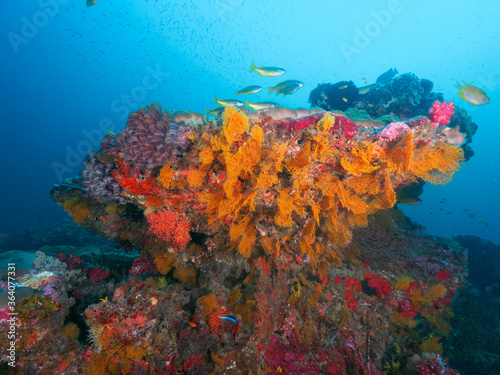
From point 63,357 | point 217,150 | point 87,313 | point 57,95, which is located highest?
point 57,95

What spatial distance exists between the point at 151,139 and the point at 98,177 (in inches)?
67.5

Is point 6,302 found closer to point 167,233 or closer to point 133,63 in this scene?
point 167,233

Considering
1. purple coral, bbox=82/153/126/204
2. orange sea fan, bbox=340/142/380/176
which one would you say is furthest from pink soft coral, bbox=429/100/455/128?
purple coral, bbox=82/153/126/204

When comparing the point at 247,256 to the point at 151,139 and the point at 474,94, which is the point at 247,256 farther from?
the point at 474,94

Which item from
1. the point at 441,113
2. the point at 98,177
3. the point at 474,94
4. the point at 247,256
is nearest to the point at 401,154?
the point at 441,113

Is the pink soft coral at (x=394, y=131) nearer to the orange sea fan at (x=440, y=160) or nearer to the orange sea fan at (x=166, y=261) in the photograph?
the orange sea fan at (x=440, y=160)

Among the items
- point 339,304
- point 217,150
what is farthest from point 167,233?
point 339,304

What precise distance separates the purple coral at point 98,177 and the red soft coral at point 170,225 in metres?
1.07

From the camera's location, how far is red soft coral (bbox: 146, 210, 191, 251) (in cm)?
488

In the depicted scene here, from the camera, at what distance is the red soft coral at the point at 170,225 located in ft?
16.0

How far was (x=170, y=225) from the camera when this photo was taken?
4.90 m

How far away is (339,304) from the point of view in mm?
5141

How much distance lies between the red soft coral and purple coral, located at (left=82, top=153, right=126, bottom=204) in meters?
1.07

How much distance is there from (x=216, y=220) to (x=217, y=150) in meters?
1.67
